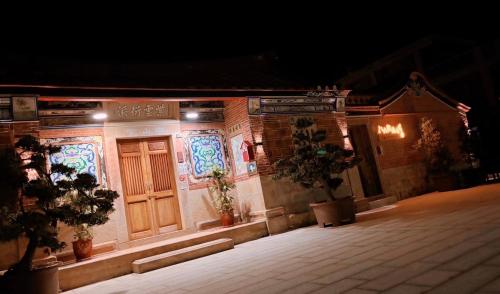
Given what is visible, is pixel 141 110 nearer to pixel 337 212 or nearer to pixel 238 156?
pixel 238 156

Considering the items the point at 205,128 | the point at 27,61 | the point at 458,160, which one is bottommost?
the point at 458,160

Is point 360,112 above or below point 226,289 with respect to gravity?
above

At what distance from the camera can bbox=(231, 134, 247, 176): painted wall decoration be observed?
9.55 m

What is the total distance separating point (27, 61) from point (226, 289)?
8604mm

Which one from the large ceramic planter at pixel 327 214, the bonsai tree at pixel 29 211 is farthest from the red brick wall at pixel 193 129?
the bonsai tree at pixel 29 211

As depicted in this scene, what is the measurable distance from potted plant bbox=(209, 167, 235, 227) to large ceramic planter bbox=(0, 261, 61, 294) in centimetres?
456

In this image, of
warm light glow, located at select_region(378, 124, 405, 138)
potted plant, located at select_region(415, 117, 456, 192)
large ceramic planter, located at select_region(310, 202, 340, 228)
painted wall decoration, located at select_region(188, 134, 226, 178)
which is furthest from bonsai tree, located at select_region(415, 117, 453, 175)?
painted wall decoration, located at select_region(188, 134, 226, 178)

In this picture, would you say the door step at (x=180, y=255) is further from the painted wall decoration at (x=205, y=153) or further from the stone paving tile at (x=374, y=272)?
the stone paving tile at (x=374, y=272)

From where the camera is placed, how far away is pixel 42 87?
674 centimetres

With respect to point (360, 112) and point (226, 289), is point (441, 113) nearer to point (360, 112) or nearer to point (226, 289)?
point (360, 112)

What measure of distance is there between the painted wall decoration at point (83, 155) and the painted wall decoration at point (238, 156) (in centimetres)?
345

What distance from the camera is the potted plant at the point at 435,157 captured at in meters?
12.4

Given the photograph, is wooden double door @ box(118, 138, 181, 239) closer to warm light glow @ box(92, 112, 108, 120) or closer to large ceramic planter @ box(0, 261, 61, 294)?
warm light glow @ box(92, 112, 108, 120)

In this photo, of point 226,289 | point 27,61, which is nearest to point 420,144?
point 226,289
